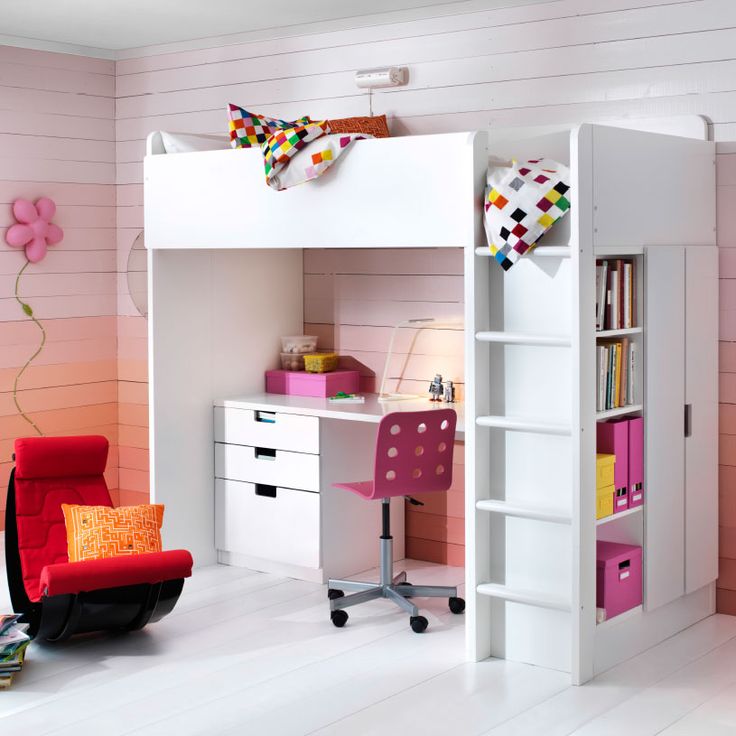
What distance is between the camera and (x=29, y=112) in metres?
5.49

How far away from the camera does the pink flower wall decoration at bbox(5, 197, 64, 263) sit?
17.8 feet

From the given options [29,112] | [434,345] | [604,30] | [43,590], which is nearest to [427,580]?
[434,345]

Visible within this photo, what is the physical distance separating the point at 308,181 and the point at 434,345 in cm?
109

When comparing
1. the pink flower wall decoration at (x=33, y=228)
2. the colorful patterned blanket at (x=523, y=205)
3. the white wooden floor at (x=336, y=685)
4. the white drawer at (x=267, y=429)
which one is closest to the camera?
the white wooden floor at (x=336, y=685)

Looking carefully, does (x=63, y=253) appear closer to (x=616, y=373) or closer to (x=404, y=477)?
(x=404, y=477)

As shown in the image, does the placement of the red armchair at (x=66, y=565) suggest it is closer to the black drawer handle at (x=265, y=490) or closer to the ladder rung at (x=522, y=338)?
the black drawer handle at (x=265, y=490)

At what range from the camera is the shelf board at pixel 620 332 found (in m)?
3.56

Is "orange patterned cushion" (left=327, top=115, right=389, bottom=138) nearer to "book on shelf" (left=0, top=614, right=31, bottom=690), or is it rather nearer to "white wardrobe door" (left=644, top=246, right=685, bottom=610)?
"white wardrobe door" (left=644, top=246, right=685, bottom=610)

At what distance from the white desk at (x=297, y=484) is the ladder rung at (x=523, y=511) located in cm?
83

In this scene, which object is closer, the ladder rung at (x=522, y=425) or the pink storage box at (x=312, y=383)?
the ladder rung at (x=522, y=425)

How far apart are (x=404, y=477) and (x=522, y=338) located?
33.4 inches

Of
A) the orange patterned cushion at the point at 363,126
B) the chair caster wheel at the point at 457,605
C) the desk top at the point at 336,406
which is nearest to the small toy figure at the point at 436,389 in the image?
the desk top at the point at 336,406

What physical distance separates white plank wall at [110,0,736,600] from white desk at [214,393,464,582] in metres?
0.47

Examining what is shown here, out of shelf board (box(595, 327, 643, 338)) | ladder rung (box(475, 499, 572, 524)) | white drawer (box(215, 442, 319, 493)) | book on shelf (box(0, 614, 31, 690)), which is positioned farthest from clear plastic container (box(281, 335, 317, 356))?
book on shelf (box(0, 614, 31, 690))
